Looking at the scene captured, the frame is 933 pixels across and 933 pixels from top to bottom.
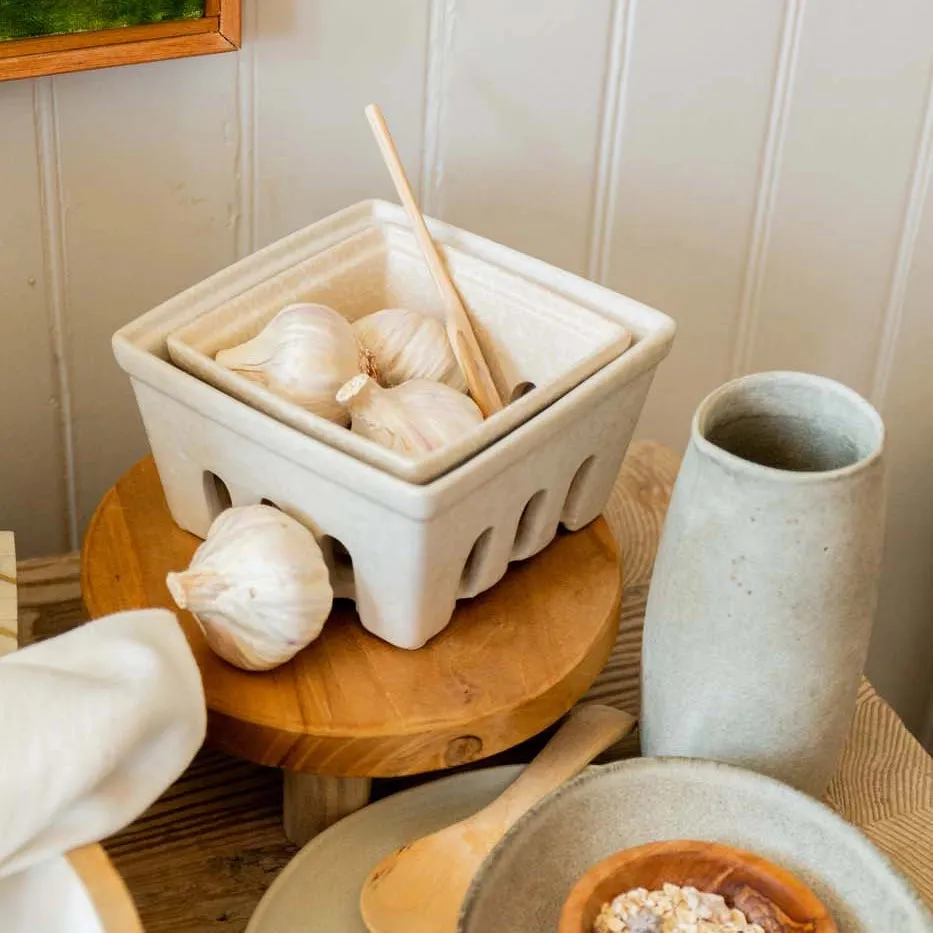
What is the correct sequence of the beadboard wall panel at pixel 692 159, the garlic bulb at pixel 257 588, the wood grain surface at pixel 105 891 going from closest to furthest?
the wood grain surface at pixel 105 891 → the garlic bulb at pixel 257 588 → the beadboard wall panel at pixel 692 159

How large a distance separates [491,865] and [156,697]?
0.48 ft

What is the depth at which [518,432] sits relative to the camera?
58cm

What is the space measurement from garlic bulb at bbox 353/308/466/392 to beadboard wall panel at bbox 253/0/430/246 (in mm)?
198

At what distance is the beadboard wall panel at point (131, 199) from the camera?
0.76m

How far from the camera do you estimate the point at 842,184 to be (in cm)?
98

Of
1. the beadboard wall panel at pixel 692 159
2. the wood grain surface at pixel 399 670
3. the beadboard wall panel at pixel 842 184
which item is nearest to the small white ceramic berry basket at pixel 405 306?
the wood grain surface at pixel 399 670

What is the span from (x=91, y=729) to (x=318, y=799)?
0.56 ft

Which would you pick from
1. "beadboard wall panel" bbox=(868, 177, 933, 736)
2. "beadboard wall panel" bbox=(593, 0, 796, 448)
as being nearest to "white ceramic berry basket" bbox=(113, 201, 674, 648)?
"beadboard wall panel" bbox=(593, 0, 796, 448)

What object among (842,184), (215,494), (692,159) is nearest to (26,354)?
(215,494)

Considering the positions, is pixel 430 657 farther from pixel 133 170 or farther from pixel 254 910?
pixel 133 170

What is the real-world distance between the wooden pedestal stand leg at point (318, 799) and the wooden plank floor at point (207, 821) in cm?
2

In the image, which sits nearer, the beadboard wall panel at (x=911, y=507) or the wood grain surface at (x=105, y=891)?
the wood grain surface at (x=105, y=891)

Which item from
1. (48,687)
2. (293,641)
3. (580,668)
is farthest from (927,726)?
(48,687)

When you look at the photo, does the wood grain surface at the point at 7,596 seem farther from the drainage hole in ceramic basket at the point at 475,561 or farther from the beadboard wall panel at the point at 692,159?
the beadboard wall panel at the point at 692,159
